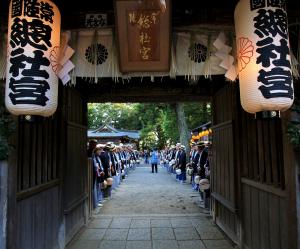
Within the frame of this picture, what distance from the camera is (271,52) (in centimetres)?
444

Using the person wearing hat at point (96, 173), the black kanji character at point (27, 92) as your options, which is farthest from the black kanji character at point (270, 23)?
the person wearing hat at point (96, 173)

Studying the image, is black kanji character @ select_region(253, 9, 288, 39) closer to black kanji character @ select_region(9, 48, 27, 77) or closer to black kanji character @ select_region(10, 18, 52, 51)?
black kanji character @ select_region(10, 18, 52, 51)

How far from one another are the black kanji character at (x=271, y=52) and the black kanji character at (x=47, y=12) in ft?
9.71

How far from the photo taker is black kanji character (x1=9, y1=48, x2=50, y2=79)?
14.9 feet

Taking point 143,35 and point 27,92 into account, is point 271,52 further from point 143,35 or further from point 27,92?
point 27,92

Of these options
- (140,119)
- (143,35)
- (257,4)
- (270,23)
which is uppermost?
(140,119)

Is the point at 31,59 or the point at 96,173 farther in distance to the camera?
the point at 96,173

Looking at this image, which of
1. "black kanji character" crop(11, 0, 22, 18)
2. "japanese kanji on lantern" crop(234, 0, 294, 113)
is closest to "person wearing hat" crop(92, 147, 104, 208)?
"black kanji character" crop(11, 0, 22, 18)

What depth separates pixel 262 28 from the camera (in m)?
Result: 4.52

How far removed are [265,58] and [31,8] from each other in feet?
10.7

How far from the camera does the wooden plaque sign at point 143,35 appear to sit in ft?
16.2

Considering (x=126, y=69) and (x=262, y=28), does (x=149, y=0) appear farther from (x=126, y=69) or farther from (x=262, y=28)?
(x=262, y=28)

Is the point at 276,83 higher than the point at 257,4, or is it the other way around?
the point at 257,4

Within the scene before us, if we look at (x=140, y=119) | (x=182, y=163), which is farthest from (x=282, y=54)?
(x=140, y=119)
